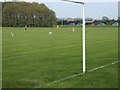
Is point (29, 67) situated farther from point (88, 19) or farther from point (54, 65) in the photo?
point (88, 19)

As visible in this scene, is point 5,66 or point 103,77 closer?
point 103,77

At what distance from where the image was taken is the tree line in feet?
186

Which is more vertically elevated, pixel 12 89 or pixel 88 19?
pixel 88 19

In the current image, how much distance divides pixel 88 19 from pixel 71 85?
3024 millimetres

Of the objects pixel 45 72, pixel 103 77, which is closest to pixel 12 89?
pixel 45 72

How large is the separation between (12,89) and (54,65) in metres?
4.07

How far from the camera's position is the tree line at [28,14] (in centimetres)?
5681

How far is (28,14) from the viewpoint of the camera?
186 ft

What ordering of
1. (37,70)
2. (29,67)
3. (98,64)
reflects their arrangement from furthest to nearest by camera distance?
1. (98,64)
2. (29,67)
3. (37,70)

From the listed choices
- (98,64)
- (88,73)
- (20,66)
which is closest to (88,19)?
(88,73)

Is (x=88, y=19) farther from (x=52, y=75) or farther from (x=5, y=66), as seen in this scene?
(x=5, y=66)

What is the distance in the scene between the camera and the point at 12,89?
23.1ft

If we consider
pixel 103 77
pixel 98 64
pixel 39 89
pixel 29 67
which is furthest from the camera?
pixel 98 64

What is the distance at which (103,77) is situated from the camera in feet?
28.2
